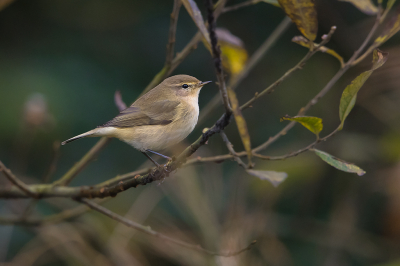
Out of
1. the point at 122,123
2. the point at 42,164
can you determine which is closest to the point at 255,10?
the point at 122,123

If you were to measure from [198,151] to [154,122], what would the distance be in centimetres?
74

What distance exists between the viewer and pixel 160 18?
4.21 meters

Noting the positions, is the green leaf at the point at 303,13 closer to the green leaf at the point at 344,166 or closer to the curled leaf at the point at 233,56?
the green leaf at the point at 344,166

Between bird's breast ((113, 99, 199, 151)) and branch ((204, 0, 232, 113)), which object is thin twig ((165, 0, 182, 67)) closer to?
bird's breast ((113, 99, 199, 151))

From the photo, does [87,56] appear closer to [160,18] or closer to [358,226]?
[160,18]

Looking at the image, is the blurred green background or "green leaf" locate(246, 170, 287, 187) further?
the blurred green background

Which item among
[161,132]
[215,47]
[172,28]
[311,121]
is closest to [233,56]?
[172,28]

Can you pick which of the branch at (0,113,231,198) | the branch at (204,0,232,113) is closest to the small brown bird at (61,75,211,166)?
the branch at (0,113,231,198)

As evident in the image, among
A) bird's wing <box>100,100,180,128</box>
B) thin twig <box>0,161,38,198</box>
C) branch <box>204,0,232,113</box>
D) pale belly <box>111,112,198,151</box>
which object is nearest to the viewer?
branch <box>204,0,232,113</box>

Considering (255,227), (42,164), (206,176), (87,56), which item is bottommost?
(255,227)

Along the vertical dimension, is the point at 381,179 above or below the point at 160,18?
below

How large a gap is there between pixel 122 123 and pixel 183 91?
55 cm

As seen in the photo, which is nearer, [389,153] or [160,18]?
[389,153]

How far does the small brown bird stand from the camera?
2.45 m
